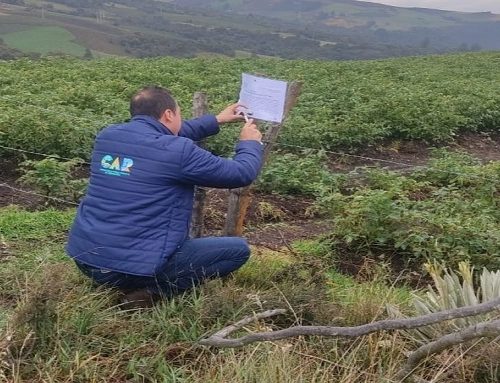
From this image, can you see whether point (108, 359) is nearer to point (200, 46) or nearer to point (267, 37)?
point (200, 46)

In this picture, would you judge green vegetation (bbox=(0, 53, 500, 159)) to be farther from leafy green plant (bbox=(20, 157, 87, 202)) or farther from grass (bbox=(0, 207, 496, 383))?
grass (bbox=(0, 207, 496, 383))

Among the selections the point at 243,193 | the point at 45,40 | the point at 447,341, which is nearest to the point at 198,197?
the point at 243,193

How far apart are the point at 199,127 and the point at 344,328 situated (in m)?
1.91


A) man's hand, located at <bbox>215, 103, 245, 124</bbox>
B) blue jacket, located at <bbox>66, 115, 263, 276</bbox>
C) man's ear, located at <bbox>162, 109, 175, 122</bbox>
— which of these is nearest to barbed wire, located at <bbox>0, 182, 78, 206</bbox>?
man's hand, located at <bbox>215, 103, 245, 124</bbox>

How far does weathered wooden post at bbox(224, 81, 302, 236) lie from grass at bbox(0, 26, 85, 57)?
5527 centimetres

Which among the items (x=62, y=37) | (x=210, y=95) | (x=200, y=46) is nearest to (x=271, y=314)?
(x=210, y=95)

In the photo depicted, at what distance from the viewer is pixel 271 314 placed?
13.1ft

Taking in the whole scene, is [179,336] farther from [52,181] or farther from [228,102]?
[228,102]

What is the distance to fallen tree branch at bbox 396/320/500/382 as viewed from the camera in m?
3.21

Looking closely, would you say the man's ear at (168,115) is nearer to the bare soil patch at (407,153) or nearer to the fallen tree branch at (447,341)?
the fallen tree branch at (447,341)

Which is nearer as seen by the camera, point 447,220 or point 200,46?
point 447,220

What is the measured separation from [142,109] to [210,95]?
10564mm

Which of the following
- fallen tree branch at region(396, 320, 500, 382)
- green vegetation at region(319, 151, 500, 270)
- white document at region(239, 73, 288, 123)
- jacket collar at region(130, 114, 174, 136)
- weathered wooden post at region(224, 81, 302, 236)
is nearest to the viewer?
fallen tree branch at region(396, 320, 500, 382)

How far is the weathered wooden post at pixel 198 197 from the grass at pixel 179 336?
0.73m
